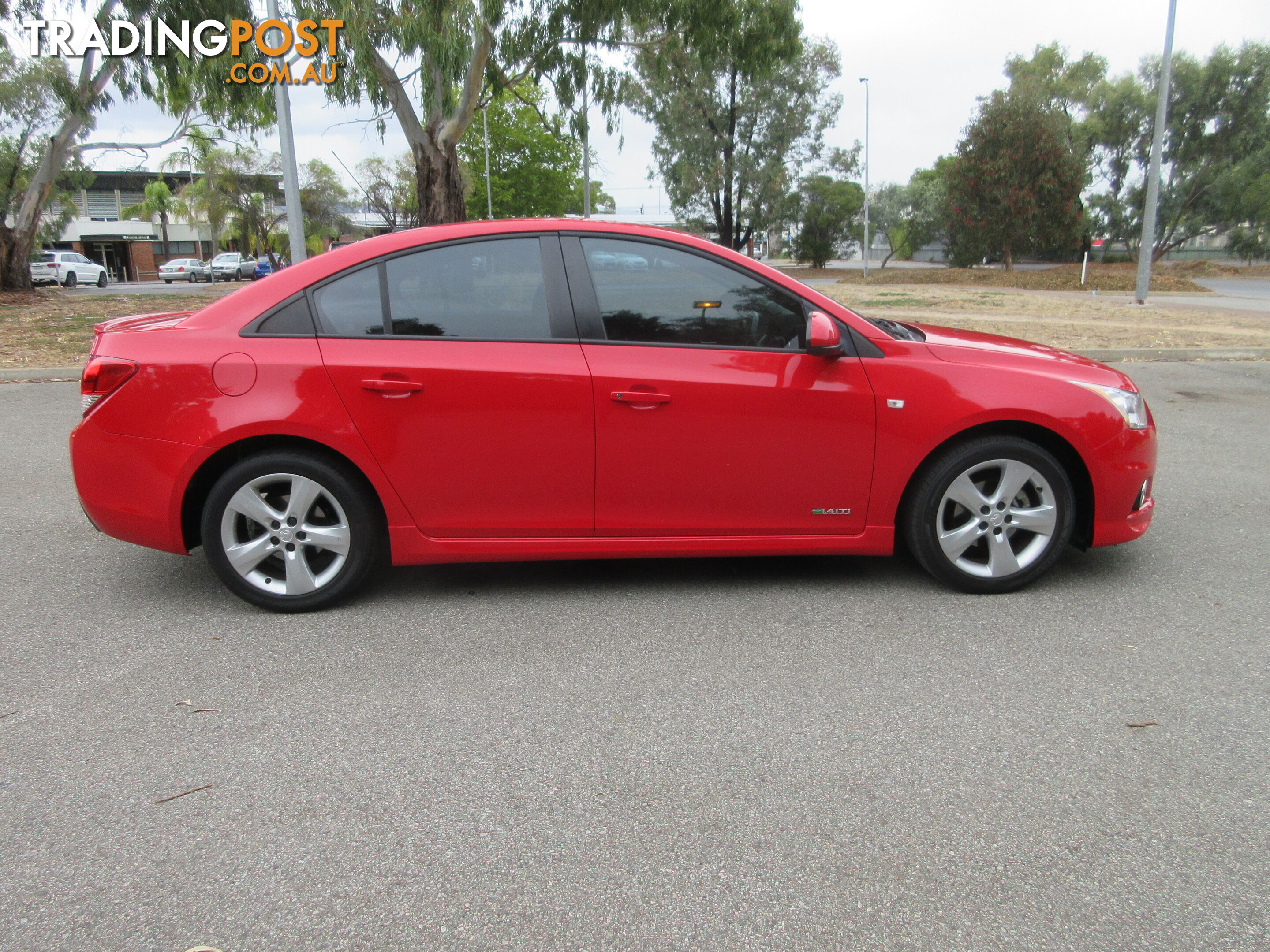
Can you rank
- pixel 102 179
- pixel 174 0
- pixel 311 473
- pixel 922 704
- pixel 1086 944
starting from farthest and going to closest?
pixel 102 179 → pixel 174 0 → pixel 311 473 → pixel 922 704 → pixel 1086 944

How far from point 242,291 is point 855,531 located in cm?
284

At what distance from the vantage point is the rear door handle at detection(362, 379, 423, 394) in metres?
3.85

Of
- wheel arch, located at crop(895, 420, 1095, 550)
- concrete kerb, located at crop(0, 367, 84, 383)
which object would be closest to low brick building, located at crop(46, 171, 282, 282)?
concrete kerb, located at crop(0, 367, 84, 383)

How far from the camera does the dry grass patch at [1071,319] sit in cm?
1362

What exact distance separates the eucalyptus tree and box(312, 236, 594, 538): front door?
43.2 feet

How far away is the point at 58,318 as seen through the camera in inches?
673

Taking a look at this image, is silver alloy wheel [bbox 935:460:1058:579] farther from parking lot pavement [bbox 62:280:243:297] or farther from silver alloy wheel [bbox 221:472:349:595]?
parking lot pavement [bbox 62:280:243:297]

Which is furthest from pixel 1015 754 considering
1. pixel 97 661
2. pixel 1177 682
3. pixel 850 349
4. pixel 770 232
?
pixel 770 232

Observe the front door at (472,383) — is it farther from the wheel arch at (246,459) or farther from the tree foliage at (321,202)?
the tree foliage at (321,202)

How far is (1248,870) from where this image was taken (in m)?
2.33

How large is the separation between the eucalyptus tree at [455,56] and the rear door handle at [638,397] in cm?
1364

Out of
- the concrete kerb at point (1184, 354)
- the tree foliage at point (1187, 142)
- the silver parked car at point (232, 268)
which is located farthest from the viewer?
the silver parked car at point (232, 268)

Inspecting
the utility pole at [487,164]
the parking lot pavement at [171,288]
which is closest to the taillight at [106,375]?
the parking lot pavement at [171,288]

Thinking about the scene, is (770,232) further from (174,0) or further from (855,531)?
(855,531)
